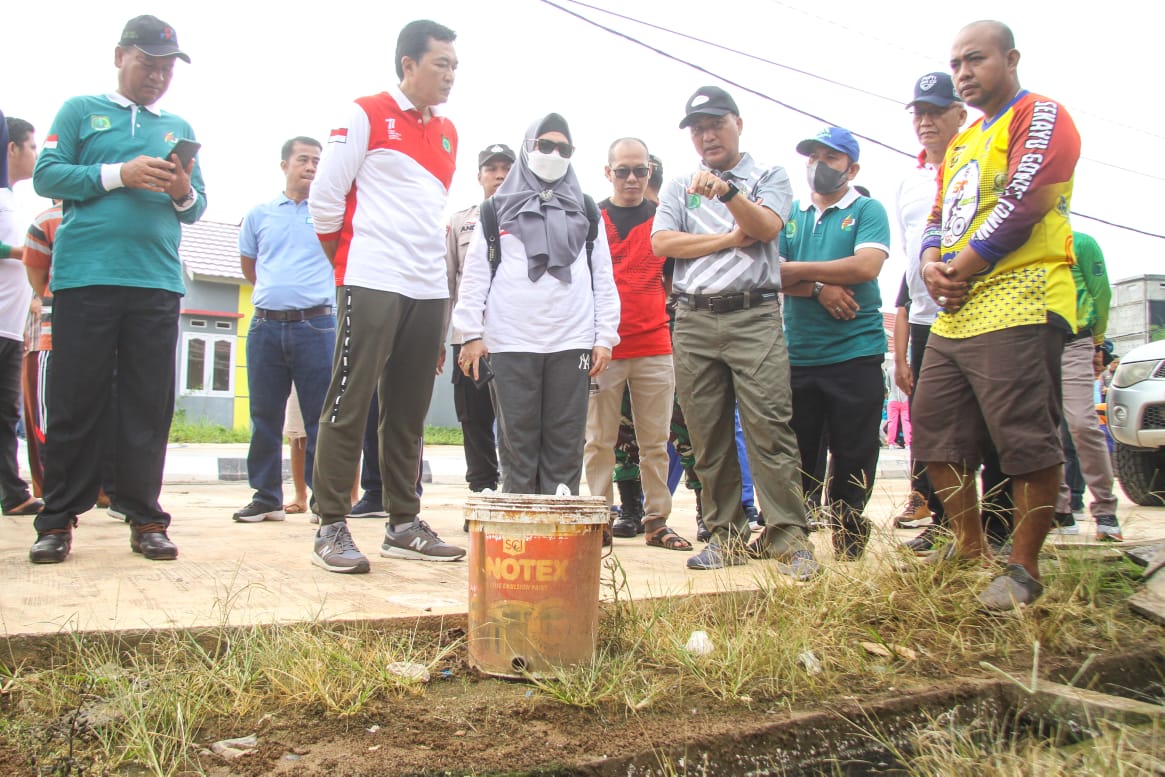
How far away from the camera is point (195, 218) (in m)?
3.79

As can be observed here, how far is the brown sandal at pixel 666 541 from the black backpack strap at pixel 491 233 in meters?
1.56

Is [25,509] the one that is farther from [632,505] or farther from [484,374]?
[632,505]

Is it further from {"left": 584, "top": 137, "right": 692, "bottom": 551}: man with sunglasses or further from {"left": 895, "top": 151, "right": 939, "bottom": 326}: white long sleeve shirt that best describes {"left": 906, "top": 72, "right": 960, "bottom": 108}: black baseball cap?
{"left": 584, "top": 137, "right": 692, "bottom": 551}: man with sunglasses

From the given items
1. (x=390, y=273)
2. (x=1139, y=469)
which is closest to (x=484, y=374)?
(x=390, y=273)

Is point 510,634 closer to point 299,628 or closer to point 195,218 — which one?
point 299,628

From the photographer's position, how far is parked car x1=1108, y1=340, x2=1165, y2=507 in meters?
6.56

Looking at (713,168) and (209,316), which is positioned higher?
(713,168)

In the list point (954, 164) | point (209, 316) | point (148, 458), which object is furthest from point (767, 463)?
point (209, 316)

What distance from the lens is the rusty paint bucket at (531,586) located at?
2.29 m

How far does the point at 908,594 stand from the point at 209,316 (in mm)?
20228

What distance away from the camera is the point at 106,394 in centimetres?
348

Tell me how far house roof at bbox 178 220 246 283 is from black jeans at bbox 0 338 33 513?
14335mm

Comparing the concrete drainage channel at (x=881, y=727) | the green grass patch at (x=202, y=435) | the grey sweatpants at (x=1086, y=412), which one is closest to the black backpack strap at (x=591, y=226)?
the concrete drainage channel at (x=881, y=727)

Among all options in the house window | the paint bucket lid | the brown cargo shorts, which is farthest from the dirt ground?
the house window
